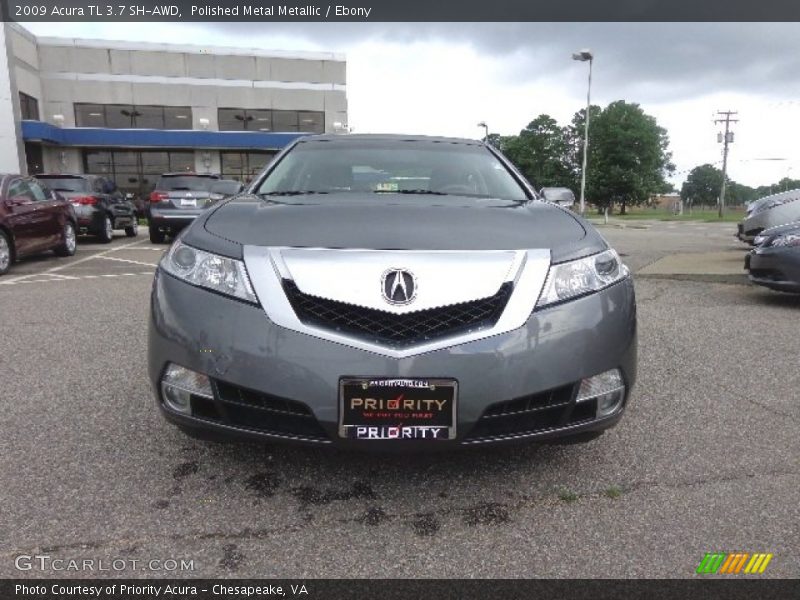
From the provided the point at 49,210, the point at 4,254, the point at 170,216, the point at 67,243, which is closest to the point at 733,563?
the point at 4,254

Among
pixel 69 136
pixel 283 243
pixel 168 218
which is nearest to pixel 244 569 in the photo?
pixel 283 243

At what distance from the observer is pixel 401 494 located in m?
2.30

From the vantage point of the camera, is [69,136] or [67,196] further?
A: [69,136]

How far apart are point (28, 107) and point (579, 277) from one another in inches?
1317

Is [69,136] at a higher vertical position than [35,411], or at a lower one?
higher

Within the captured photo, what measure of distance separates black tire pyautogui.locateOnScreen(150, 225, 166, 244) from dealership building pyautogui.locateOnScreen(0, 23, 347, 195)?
Answer: 1777 centimetres

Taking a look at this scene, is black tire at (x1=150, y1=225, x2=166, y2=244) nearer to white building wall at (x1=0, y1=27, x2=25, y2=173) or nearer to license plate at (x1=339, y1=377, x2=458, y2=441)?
license plate at (x1=339, y1=377, x2=458, y2=441)

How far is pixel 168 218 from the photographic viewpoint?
13.3 metres

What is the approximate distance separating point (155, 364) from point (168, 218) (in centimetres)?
1196

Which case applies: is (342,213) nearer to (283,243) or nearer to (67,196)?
(283,243)

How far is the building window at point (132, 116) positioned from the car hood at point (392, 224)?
33.4 m

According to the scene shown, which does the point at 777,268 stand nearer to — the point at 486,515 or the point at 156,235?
the point at 486,515

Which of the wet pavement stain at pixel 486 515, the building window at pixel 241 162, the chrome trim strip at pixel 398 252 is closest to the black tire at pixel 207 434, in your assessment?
the chrome trim strip at pixel 398 252

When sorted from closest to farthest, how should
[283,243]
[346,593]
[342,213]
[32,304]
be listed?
[346,593]
[283,243]
[342,213]
[32,304]
